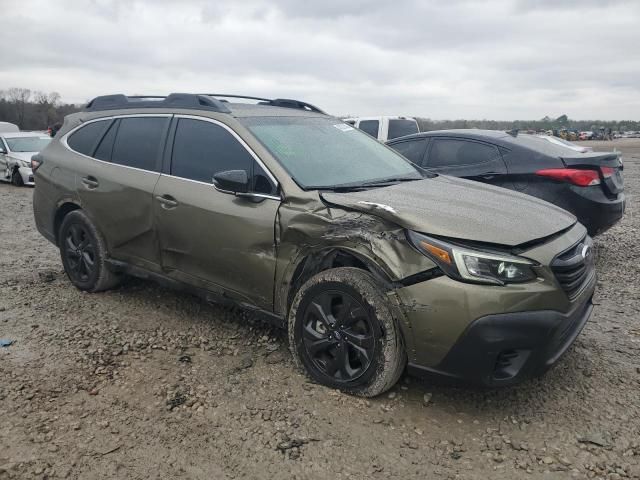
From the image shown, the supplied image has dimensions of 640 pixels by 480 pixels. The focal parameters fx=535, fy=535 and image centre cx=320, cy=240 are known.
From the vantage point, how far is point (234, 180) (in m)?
3.35

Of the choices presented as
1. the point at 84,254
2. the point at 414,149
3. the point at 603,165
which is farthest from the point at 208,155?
the point at 603,165

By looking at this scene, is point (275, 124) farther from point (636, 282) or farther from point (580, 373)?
point (636, 282)

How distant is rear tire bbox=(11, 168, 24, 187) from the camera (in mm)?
14246

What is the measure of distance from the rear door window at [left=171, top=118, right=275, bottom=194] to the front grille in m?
1.73

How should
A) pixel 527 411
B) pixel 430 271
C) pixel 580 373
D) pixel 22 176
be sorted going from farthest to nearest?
pixel 22 176 < pixel 580 373 < pixel 527 411 < pixel 430 271

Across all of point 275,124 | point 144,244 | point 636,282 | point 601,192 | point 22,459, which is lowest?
point 22,459

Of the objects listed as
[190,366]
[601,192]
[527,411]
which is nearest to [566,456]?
[527,411]

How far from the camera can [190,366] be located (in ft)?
11.6

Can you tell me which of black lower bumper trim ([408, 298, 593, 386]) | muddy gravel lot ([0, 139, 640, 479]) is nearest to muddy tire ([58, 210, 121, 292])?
muddy gravel lot ([0, 139, 640, 479])

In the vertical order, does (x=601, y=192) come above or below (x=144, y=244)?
above

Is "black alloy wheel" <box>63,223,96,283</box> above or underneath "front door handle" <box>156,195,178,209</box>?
underneath

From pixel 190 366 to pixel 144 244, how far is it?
1153mm

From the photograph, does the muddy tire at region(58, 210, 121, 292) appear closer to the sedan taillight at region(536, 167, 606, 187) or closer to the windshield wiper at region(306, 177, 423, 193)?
the windshield wiper at region(306, 177, 423, 193)

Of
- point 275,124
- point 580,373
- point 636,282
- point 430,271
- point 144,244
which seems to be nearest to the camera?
point 430,271
